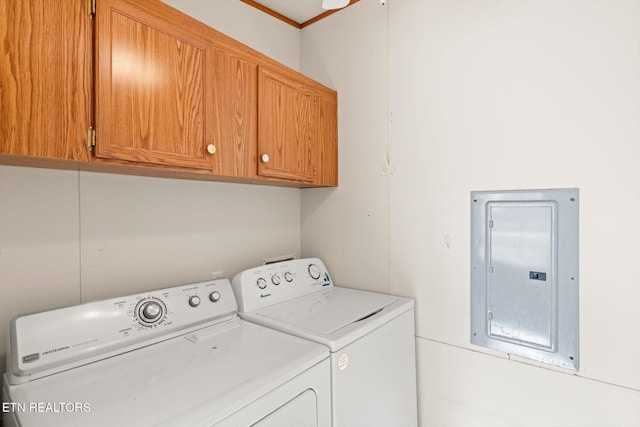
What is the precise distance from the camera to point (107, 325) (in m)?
1.08

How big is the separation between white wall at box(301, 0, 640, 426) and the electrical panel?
4 cm

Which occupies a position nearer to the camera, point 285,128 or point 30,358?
point 30,358

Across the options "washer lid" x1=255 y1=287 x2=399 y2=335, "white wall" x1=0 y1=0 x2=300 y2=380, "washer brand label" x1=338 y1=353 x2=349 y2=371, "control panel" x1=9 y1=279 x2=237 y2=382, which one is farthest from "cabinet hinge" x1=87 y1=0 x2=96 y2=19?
"washer brand label" x1=338 y1=353 x2=349 y2=371

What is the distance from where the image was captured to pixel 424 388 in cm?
163

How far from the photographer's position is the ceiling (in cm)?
190

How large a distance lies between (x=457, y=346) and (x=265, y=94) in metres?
1.54

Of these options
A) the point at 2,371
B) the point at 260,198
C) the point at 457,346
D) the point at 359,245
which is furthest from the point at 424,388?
the point at 2,371

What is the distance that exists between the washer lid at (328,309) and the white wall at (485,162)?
0.57 ft

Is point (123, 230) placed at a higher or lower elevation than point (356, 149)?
lower

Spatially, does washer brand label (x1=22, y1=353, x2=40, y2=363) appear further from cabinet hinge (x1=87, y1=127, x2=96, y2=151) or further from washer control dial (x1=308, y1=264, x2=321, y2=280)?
washer control dial (x1=308, y1=264, x2=321, y2=280)

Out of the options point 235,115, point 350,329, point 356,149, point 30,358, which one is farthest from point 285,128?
point 30,358

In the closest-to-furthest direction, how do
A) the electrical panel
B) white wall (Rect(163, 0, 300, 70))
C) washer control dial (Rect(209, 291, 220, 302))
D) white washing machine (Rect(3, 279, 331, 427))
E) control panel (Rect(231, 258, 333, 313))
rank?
white washing machine (Rect(3, 279, 331, 427)) < the electrical panel < washer control dial (Rect(209, 291, 220, 302)) < control panel (Rect(231, 258, 333, 313)) < white wall (Rect(163, 0, 300, 70))

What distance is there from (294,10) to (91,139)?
1.58m

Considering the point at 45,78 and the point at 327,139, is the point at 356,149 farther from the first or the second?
the point at 45,78
